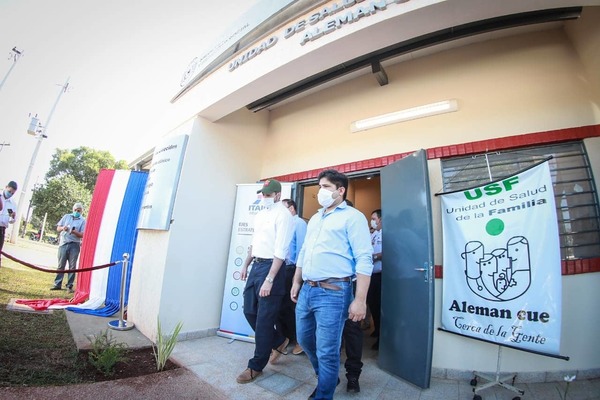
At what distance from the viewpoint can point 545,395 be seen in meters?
2.17

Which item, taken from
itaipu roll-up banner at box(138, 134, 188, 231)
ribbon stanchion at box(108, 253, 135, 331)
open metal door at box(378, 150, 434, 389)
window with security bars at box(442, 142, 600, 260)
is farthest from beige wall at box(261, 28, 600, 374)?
ribbon stanchion at box(108, 253, 135, 331)

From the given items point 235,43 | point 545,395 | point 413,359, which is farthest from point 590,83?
point 235,43

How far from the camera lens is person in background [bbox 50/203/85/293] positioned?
5.38 m

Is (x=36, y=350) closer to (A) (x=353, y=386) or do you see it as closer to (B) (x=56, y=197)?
(A) (x=353, y=386)

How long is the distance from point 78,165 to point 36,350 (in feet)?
73.3

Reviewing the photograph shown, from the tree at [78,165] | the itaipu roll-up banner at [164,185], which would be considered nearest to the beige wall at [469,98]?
the itaipu roll-up banner at [164,185]

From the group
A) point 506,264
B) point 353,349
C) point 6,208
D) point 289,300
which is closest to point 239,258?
point 289,300

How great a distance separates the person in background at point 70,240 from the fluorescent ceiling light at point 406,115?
19.4 ft

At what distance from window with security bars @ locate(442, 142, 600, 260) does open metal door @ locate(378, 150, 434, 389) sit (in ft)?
2.75

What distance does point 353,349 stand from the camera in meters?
2.45

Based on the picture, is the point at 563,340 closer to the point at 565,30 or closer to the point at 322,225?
the point at 322,225

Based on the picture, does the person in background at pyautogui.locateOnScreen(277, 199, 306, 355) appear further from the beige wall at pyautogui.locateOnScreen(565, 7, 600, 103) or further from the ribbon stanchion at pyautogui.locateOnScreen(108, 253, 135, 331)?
the beige wall at pyautogui.locateOnScreen(565, 7, 600, 103)

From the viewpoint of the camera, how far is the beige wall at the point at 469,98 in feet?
8.92

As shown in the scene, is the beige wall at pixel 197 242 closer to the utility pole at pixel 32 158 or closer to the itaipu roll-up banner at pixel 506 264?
the itaipu roll-up banner at pixel 506 264
